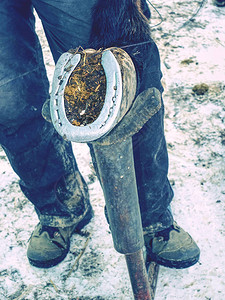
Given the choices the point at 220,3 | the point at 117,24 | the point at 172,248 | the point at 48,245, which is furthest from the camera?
the point at 220,3

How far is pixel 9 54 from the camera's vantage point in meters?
1.27

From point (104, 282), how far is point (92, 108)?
99cm

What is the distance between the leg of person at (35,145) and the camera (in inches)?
50.8

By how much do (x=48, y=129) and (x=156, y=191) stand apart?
581 millimetres

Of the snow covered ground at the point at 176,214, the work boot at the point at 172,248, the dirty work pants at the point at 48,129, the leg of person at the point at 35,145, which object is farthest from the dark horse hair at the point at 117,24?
the snow covered ground at the point at 176,214

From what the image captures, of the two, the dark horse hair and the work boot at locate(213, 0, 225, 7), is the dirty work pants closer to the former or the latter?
the dark horse hair

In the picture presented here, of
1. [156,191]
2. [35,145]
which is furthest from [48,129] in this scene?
[156,191]

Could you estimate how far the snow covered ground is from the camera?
5.07 feet

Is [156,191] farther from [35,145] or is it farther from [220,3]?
[220,3]

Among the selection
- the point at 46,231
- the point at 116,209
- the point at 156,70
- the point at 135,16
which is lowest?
the point at 46,231

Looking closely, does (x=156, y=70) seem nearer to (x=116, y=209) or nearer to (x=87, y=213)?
(x=116, y=209)

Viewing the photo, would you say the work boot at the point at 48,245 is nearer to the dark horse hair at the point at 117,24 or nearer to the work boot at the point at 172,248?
the work boot at the point at 172,248

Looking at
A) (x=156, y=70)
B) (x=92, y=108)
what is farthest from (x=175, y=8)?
(x=92, y=108)

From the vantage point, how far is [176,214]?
1796 mm
